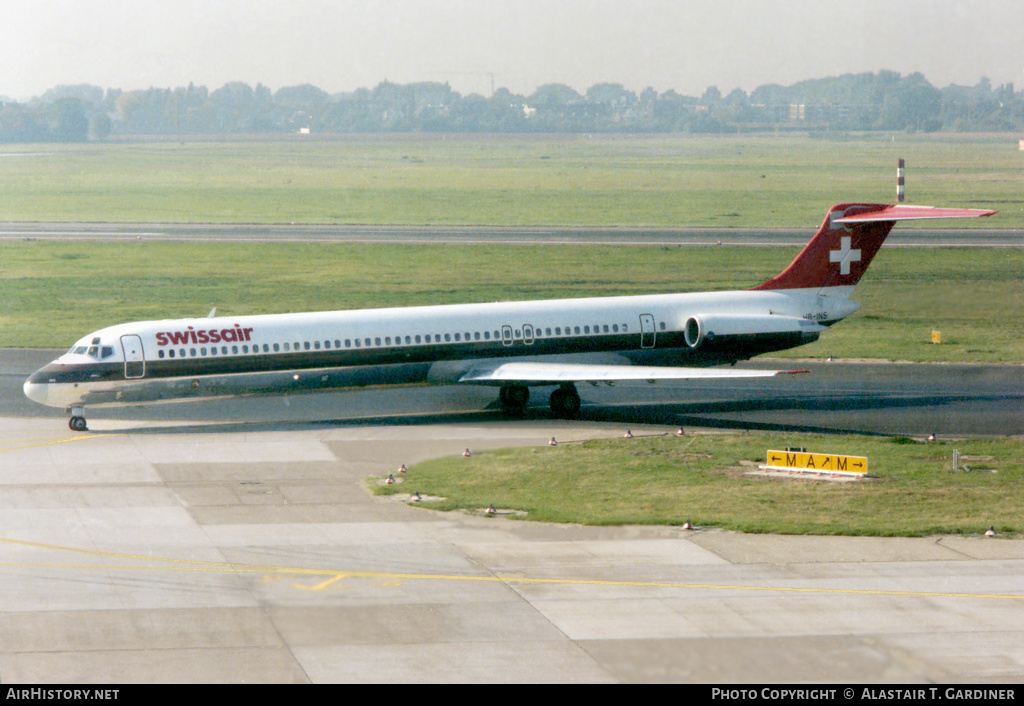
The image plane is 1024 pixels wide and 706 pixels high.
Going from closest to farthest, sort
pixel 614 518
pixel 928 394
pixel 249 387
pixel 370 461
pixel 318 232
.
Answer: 1. pixel 614 518
2. pixel 370 461
3. pixel 249 387
4. pixel 928 394
5. pixel 318 232

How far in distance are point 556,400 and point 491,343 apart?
9.50 feet

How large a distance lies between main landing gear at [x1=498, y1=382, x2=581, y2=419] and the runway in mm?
4607

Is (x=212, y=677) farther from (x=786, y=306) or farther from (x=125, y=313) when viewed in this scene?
(x=125, y=313)

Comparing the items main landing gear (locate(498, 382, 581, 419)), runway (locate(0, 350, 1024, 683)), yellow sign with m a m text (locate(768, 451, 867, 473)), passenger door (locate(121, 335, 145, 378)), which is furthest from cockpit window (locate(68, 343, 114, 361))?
yellow sign with m a m text (locate(768, 451, 867, 473))

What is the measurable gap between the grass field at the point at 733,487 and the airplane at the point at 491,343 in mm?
4757

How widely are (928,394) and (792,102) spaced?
137 m

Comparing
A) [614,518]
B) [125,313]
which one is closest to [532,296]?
[125,313]

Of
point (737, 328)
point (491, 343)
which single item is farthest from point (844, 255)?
point (491, 343)

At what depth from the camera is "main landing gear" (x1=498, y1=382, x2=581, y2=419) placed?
1692 inches

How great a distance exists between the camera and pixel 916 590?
2344 cm

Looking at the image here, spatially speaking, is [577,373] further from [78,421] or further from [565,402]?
[78,421]

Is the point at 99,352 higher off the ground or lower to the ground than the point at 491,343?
higher

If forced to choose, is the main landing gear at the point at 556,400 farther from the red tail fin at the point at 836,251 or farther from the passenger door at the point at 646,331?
the red tail fin at the point at 836,251

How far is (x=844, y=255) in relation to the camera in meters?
46.7
